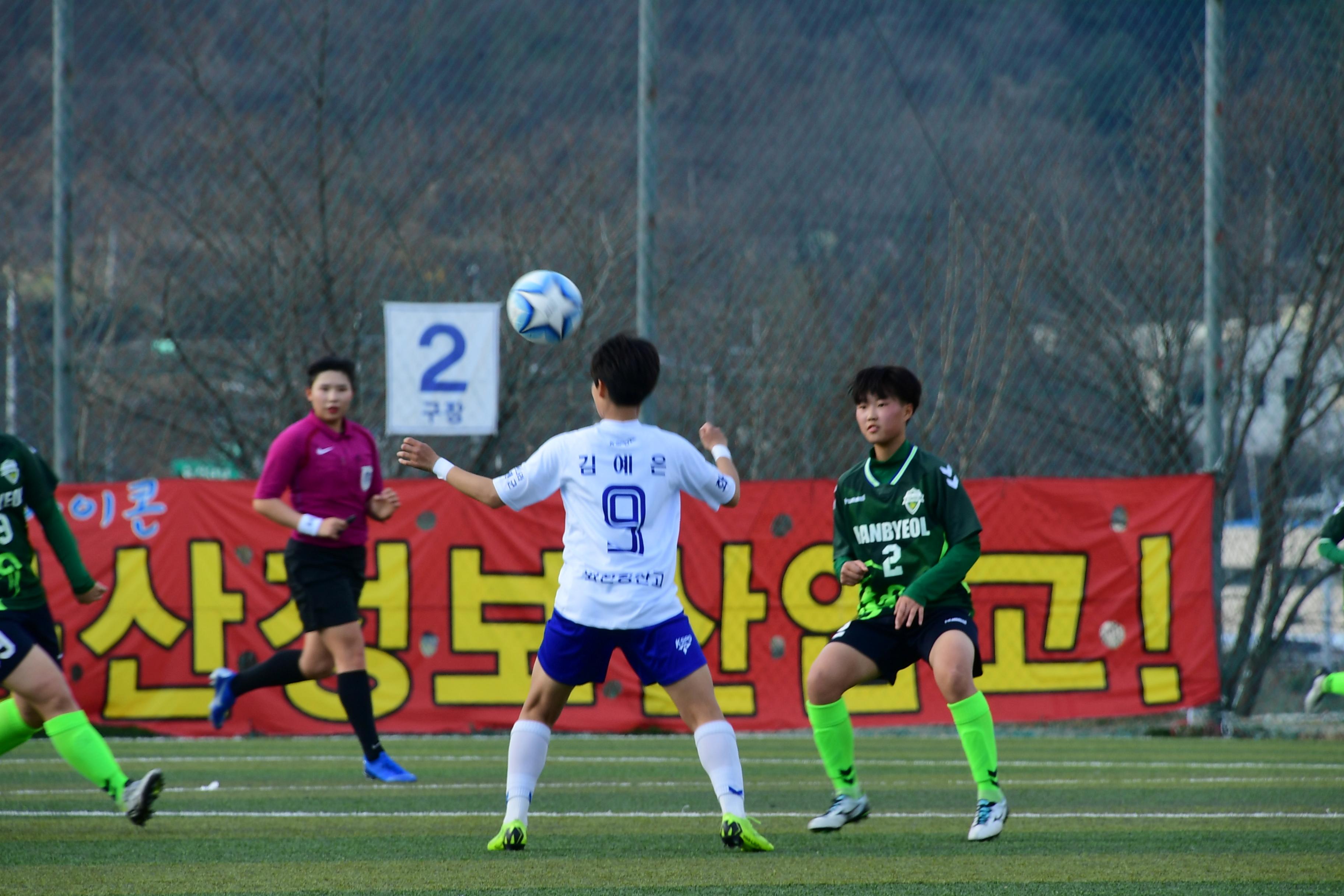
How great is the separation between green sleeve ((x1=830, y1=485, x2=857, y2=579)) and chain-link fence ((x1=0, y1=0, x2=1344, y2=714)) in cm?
576

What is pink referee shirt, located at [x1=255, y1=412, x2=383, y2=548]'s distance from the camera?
7.62 metres

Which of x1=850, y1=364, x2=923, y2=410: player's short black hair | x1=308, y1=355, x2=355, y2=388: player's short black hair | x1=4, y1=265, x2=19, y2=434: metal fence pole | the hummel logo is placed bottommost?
the hummel logo

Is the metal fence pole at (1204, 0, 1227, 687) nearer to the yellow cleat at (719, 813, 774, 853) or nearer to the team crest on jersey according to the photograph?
the team crest on jersey

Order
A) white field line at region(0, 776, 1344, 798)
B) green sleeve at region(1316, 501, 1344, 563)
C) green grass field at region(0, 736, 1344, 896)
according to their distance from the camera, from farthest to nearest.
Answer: green sleeve at region(1316, 501, 1344, 563) < white field line at region(0, 776, 1344, 798) < green grass field at region(0, 736, 1344, 896)

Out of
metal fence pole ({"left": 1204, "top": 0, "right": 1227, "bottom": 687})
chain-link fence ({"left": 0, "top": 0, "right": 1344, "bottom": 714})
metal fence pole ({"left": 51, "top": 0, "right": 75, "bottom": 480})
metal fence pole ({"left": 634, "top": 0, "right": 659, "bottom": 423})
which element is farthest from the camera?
chain-link fence ({"left": 0, "top": 0, "right": 1344, "bottom": 714})

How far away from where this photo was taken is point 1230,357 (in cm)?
1232

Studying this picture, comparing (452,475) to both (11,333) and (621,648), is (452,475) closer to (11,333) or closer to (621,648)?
(621,648)

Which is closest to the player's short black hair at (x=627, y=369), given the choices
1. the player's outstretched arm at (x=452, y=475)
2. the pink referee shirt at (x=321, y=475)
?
the player's outstretched arm at (x=452, y=475)

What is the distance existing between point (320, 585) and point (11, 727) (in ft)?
6.57

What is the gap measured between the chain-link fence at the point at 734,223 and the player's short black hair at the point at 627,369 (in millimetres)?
6676

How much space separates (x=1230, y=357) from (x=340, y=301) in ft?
A: 24.4

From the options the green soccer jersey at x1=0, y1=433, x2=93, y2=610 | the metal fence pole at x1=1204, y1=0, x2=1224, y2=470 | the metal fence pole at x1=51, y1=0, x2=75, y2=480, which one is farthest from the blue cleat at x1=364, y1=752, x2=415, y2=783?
the metal fence pole at x1=1204, y1=0, x2=1224, y2=470

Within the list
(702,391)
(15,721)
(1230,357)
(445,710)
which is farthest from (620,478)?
(1230,357)

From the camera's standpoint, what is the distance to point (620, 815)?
21.0 ft
